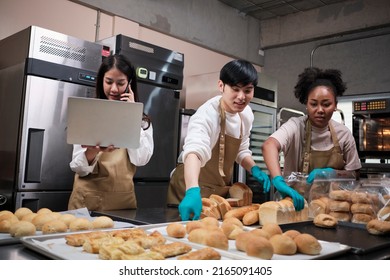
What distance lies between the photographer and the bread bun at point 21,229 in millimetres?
968

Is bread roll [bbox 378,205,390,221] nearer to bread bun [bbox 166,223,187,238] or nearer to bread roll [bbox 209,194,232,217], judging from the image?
bread roll [bbox 209,194,232,217]

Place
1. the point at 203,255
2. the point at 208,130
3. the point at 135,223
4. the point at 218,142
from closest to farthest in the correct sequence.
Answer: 1. the point at 203,255
2. the point at 135,223
3. the point at 208,130
4. the point at 218,142

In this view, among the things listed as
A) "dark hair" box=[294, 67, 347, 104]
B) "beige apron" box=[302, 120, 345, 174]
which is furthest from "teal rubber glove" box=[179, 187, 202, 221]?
"dark hair" box=[294, 67, 347, 104]

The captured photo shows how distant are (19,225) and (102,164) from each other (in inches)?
34.1

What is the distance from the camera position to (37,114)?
2.42 m

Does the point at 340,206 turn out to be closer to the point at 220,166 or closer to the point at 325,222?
the point at 325,222

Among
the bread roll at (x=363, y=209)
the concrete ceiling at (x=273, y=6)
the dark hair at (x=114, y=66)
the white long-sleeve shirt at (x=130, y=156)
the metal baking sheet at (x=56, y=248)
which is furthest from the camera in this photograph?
the concrete ceiling at (x=273, y=6)

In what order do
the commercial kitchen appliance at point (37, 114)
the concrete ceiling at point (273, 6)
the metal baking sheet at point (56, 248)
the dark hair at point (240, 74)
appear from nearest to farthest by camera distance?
the metal baking sheet at point (56, 248), the dark hair at point (240, 74), the commercial kitchen appliance at point (37, 114), the concrete ceiling at point (273, 6)

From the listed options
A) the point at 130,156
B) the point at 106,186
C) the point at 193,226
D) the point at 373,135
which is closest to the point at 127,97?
the point at 130,156

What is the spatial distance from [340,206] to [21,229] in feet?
3.84

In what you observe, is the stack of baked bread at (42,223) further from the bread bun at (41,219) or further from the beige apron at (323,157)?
the beige apron at (323,157)

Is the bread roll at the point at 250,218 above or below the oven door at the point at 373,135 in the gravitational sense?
below

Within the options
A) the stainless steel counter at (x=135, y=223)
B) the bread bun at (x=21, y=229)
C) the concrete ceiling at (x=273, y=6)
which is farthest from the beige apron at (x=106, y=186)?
the concrete ceiling at (x=273, y=6)

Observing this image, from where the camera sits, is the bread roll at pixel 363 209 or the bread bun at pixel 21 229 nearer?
the bread bun at pixel 21 229
